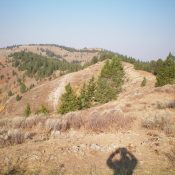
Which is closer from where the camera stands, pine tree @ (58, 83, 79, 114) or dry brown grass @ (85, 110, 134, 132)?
dry brown grass @ (85, 110, 134, 132)

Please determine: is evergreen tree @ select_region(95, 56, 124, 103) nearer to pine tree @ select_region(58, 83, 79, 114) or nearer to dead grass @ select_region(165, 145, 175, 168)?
pine tree @ select_region(58, 83, 79, 114)

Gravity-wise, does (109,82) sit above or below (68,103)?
above

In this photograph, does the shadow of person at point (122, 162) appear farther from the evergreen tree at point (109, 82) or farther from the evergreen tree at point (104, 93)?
the evergreen tree at point (109, 82)

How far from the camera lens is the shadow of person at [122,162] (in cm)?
907

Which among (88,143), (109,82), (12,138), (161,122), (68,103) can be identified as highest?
(109,82)

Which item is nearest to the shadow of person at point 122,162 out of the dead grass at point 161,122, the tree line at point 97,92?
the dead grass at point 161,122

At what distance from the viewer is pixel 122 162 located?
9859 millimetres

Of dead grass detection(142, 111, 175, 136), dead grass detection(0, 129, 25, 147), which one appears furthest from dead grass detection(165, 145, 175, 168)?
dead grass detection(0, 129, 25, 147)

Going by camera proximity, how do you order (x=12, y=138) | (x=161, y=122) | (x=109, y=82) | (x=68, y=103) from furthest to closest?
(x=109, y=82) → (x=68, y=103) → (x=161, y=122) → (x=12, y=138)

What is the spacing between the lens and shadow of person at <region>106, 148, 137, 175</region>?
9.07 meters

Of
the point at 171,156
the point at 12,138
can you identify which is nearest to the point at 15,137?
the point at 12,138

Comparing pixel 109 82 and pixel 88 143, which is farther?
pixel 109 82

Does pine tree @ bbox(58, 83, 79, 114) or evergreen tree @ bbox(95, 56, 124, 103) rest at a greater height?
evergreen tree @ bbox(95, 56, 124, 103)

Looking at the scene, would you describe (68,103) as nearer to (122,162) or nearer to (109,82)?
(109,82)
